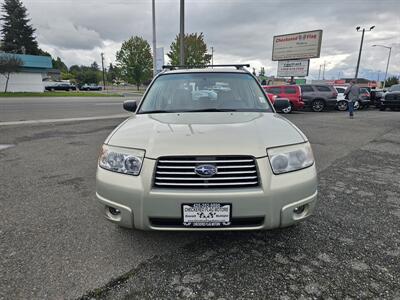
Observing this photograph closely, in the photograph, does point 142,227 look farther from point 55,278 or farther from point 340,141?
point 340,141

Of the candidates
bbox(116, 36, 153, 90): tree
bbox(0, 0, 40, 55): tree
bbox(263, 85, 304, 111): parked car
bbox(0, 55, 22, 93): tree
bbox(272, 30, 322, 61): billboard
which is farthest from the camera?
bbox(0, 0, 40, 55): tree

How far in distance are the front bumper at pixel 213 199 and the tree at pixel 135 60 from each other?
53.1 metres

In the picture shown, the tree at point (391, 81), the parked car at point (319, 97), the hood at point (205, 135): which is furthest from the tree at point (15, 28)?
the tree at point (391, 81)

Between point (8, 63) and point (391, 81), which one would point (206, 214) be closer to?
point (8, 63)

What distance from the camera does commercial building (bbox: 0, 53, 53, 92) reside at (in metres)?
39.3

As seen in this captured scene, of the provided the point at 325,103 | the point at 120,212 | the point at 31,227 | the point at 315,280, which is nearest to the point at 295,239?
the point at 315,280

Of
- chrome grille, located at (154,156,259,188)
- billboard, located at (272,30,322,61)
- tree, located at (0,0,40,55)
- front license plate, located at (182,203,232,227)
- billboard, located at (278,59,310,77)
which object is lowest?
front license plate, located at (182,203,232,227)

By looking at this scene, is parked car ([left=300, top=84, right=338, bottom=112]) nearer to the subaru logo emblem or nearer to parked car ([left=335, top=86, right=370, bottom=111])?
parked car ([left=335, top=86, right=370, bottom=111])

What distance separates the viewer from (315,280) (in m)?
2.16

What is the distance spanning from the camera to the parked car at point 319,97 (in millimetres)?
17219

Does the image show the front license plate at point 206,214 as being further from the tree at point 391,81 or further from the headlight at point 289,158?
the tree at point 391,81

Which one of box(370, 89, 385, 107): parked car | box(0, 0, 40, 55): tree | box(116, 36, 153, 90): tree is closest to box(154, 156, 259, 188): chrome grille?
box(370, 89, 385, 107): parked car

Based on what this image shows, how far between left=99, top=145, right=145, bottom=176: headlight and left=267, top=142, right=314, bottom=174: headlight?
105 centimetres

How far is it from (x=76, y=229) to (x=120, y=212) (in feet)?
3.34
